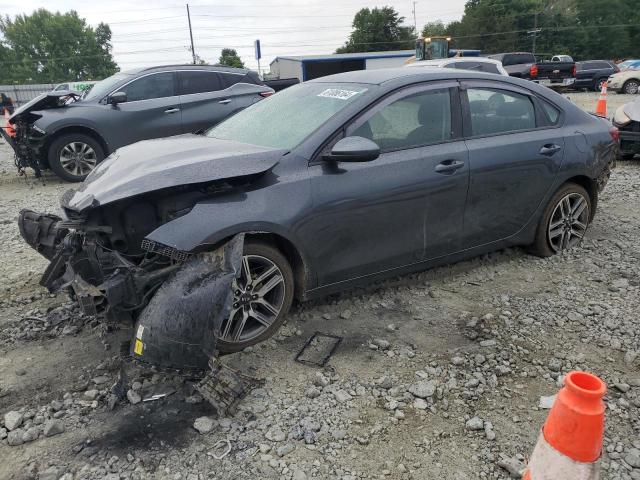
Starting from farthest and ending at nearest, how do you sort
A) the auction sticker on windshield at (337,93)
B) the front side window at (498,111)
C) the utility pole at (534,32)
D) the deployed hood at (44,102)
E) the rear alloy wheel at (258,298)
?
the utility pole at (534,32) < the deployed hood at (44,102) < the front side window at (498,111) < the auction sticker on windshield at (337,93) < the rear alloy wheel at (258,298)

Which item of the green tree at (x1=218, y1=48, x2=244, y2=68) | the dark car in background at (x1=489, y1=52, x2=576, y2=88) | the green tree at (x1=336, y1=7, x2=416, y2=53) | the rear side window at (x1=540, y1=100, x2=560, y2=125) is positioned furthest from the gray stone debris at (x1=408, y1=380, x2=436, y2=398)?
the green tree at (x1=336, y1=7, x2=416, y2=53)

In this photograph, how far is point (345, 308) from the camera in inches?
151

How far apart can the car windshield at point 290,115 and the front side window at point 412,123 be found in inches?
9.2

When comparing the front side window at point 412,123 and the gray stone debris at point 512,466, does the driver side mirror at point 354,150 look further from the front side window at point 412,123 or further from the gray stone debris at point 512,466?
the gray stone debris at point 512,466

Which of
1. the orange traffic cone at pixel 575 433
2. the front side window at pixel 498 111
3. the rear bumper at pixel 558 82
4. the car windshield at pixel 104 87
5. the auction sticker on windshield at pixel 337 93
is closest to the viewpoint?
the orange traffic cone at pixel 575 433

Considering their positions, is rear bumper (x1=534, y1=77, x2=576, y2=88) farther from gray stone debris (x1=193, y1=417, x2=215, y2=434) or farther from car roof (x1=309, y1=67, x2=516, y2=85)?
gray stone debris (x1=193, y1=417, x2=215, y2=434)

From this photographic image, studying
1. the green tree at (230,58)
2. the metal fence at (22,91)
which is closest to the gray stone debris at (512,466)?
the metal fence at (22,91)

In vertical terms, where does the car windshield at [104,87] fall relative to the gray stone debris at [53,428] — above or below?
above

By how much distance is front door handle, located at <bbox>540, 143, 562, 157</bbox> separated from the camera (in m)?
4.26

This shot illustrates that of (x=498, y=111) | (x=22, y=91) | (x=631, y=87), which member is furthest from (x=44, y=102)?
(x=22, y=91)

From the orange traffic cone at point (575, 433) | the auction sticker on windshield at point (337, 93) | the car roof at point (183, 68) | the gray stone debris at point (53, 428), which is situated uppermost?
the car roof at point (183, 68)

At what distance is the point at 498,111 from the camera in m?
4.16

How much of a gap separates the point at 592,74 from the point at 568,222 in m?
26.8

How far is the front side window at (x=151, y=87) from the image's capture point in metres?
8.59
